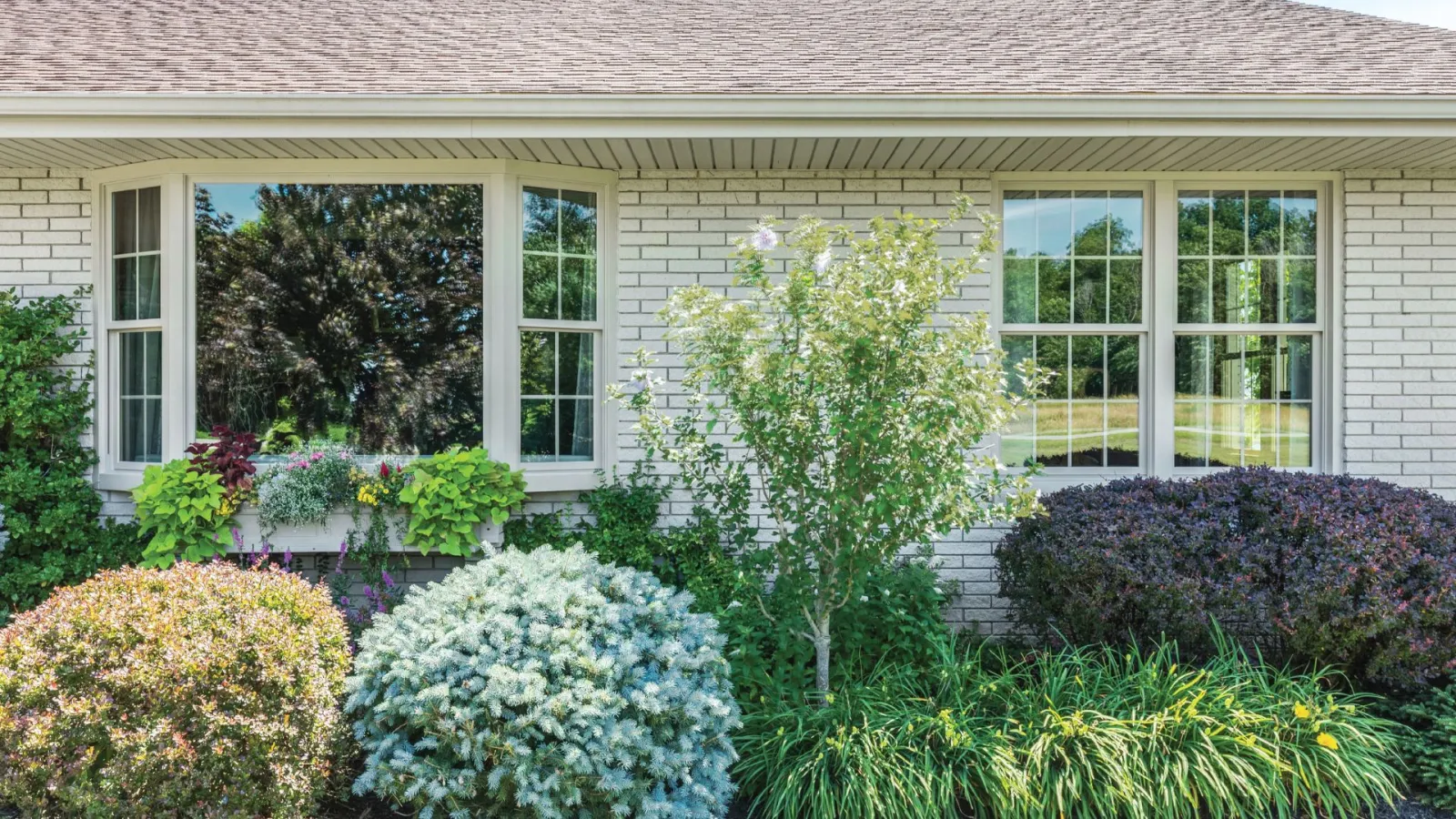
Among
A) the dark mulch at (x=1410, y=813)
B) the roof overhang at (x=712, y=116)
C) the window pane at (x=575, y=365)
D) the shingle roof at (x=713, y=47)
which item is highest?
the shingle roof at (x=713, y=47)

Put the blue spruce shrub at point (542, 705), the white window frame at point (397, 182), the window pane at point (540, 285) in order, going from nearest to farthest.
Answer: the blue spruce shrub at point (542, 705), the white window frame at point (397, 182), the window pane at point (540, 285)

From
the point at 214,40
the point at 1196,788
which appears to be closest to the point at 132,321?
the point at 214,40

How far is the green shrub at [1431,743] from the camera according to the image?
130 inches

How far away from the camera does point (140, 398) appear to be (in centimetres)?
473

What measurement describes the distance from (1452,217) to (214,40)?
6.66 meters

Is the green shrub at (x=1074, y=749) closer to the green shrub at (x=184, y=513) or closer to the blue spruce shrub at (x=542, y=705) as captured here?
the blue spruce shrub at (x=542, y=705)

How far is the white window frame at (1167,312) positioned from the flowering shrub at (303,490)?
3.38 m

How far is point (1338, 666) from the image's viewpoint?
3.70 meters

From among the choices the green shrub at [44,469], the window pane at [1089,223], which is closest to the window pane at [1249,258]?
the window pane at [1089,223]

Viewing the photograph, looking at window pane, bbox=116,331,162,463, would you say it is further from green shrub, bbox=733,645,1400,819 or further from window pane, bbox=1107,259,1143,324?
window pane, bbox=1107,259,1143,324

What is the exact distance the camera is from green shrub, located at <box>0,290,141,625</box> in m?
4.32

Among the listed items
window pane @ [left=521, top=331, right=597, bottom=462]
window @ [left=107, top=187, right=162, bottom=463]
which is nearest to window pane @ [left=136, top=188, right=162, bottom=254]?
window @ [left=107, top=187, right=162, bottom=463]

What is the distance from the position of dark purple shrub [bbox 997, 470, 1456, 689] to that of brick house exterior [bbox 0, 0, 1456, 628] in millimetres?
762

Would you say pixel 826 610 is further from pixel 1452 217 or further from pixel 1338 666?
pixel 1452 217
